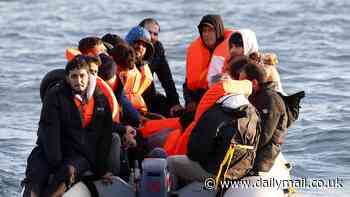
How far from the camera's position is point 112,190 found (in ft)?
26.2

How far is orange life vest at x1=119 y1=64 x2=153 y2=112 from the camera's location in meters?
9.44

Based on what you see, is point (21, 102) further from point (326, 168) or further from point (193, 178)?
point (193, 178)

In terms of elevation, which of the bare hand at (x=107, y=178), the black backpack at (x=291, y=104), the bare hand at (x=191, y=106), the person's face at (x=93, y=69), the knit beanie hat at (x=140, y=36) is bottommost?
the bare hand at (x=107, y=178)

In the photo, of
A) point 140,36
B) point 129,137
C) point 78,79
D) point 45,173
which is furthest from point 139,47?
point 45,173

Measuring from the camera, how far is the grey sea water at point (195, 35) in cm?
1288

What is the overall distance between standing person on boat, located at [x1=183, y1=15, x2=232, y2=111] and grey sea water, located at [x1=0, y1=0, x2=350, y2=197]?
1.44 m

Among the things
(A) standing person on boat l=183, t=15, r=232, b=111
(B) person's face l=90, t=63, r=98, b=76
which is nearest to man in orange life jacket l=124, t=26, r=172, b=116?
(A) standing person on boat l=183, t=15, r=232, b=111

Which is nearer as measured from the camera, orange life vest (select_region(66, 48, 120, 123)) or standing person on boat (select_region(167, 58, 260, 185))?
standing person on boat (select_region(167, 58, 260, 185))

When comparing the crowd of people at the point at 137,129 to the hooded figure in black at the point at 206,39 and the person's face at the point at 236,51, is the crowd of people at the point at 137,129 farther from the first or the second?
the hooded figure in black at the point at 206,39

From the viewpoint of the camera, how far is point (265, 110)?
26.4ft

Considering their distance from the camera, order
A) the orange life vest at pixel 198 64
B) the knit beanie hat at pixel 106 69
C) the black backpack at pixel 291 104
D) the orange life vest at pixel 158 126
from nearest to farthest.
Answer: the black backpack at pixel 291 104 → the knit beanie hat at pixel 106 69 → the orange life vest at pixel 158 126 → the orange life vest at pixel 198 64

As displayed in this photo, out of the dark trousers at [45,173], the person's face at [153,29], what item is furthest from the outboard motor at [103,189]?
the person's face at [153,29]

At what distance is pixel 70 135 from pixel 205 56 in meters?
2.17

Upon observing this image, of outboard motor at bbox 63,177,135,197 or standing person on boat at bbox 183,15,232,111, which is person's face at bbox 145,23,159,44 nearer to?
standing person on boat at bbox 183,15,232,111
